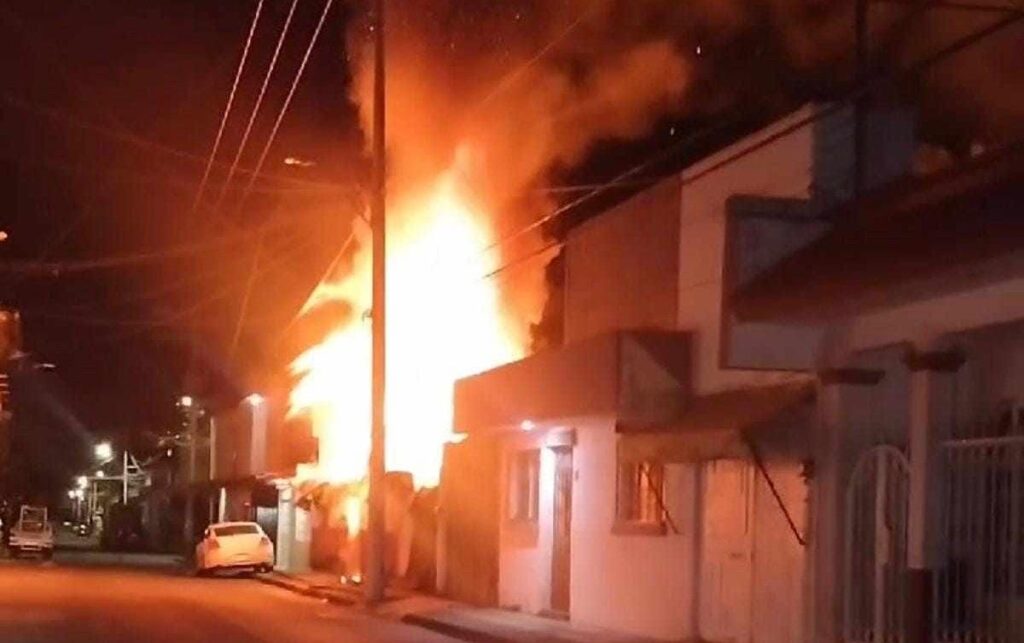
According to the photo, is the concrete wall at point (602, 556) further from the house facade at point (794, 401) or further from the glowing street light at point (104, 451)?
the glowing street light at point (104, 451)

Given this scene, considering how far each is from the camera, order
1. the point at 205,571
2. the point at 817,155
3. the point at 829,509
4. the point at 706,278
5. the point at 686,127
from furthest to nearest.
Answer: the point at 205,571 → the point at 686,127 → the point at 706,278 → the point at 817,155 → the point at 829,509

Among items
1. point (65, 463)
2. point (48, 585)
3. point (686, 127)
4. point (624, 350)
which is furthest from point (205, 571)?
point (65, 463)

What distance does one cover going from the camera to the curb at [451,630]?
2375 centimetres

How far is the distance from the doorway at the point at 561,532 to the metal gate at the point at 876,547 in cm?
939

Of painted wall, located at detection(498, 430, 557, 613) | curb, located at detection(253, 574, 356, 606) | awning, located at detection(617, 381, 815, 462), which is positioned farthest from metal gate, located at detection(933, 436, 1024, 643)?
curb, located at detection(253, 574, 356, 606)

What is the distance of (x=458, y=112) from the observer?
36000 millimetres

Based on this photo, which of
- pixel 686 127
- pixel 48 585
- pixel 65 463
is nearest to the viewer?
pixel 686 127

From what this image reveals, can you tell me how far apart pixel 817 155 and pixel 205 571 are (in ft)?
97.1

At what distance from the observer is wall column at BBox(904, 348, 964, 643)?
1596 cm

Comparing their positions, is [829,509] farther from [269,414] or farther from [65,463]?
[65,463]

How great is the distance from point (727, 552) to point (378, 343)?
10799 mm

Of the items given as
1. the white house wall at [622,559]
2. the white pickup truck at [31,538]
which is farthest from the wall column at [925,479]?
the white pickup truck at [31,538]

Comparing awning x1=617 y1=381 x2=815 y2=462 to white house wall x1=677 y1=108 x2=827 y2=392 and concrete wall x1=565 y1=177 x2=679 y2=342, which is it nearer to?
white house wall x1=677 y1=108 x2=827 y2=392

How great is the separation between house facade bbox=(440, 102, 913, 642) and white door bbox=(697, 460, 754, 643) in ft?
0.10
